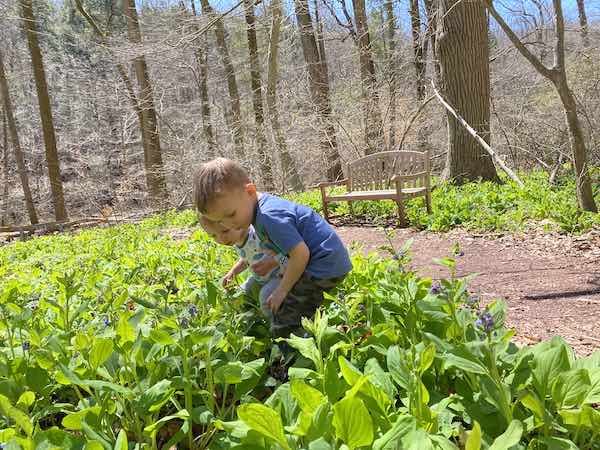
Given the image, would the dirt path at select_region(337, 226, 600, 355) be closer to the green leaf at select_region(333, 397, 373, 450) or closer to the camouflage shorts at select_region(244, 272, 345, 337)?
the camouflage shorts at select_region(244, 272, 345, 337)

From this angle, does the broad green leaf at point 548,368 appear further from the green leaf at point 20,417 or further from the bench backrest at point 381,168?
the bench backrest at point 381,168

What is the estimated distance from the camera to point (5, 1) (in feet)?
58.4

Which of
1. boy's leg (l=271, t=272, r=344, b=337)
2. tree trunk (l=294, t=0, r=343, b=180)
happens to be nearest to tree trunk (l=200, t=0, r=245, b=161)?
tree trunk (l=294, t=0, r=343, b=180)

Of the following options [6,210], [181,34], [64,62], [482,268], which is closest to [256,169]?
[181,34]

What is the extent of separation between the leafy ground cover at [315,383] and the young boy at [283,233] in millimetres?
146

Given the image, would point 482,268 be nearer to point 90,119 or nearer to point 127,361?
point 127,361

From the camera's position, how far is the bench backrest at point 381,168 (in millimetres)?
8086

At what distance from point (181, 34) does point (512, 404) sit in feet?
41.2

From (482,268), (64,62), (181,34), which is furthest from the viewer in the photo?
(64,62)

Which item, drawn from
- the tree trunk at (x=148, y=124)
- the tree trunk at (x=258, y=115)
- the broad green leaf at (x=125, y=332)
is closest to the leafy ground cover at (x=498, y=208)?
the broad green leaf at (x=125, y=332)

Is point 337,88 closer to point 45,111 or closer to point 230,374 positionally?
point 45,111

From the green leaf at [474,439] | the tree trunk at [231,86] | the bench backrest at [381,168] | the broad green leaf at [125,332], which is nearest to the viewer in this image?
the green leaf at [474,439]

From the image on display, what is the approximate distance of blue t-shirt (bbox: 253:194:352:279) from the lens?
2.28 metres

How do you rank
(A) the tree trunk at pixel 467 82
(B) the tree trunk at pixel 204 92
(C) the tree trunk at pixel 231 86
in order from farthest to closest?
(B) the tree trunk at pixel 204 92 < (C) the tree trunk at pixel 231 86 < (A) the tree trunk at pixel 467 82
